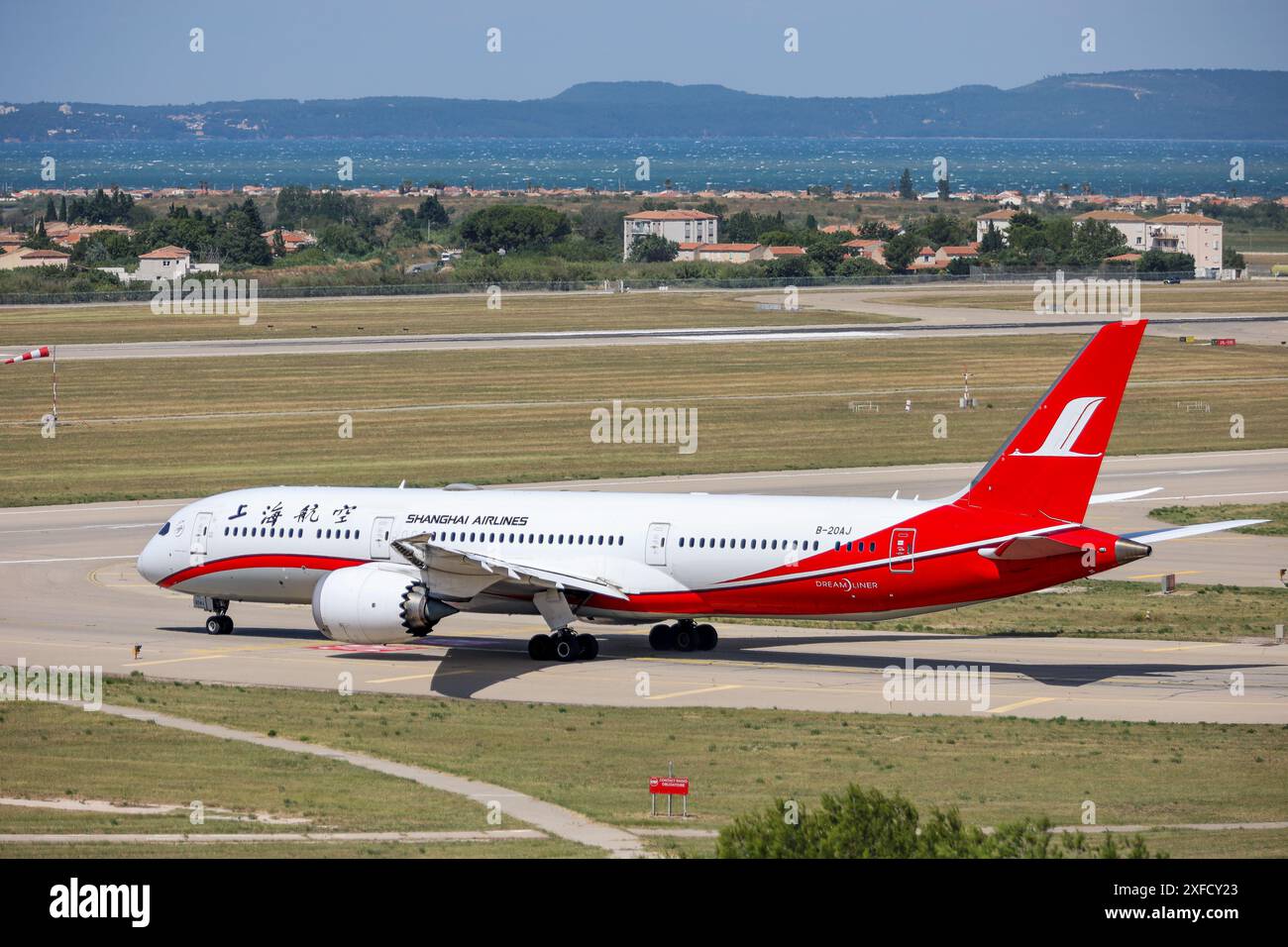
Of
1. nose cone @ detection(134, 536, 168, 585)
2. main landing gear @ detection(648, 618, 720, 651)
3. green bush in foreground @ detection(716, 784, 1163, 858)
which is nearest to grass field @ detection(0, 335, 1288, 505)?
nose cone @ detection(134, 536, 168, 585)

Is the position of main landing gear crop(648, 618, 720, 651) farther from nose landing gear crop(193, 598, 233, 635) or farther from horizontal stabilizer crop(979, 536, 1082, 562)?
nose landing gear crop(193, 598, 233, 635)

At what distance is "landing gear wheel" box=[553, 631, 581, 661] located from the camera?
158ft

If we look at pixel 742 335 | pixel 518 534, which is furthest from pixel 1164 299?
pixel 518 534

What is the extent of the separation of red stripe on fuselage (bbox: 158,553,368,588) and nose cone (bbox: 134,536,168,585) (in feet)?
0.81

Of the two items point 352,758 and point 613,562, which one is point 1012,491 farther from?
point 352,758

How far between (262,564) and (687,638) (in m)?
12.3

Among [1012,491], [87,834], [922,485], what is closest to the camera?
[87,834]

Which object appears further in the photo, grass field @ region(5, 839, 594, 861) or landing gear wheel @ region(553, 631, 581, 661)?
landing gear wheel @ region(553, 631, 581, 661)

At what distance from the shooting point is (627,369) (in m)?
125

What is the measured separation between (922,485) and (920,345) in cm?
6254

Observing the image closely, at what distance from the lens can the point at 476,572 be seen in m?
46.5

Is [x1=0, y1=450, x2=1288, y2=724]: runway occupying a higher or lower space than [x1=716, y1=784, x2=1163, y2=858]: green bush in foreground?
lower
